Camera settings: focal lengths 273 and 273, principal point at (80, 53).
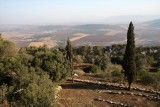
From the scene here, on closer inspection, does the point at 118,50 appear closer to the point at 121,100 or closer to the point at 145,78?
the point at 145,78

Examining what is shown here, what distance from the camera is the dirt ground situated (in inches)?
1079

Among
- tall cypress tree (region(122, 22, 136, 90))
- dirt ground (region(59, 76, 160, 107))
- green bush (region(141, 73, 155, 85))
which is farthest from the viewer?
green bush (region(141, 73, 155, 85))

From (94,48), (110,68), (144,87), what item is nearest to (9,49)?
(110,68)

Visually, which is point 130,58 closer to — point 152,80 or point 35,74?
point 152,80

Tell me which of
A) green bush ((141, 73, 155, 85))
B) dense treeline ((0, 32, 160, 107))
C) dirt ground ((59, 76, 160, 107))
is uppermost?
dense treeline ((0, 32, 160, 107))

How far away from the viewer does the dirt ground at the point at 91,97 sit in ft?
89.9

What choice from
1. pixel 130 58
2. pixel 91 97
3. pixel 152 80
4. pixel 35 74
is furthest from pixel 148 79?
pixel 35 74

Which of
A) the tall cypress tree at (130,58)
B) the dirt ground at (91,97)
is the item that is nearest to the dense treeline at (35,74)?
the dirt ground at (91,97)

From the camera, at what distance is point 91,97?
2998 cm

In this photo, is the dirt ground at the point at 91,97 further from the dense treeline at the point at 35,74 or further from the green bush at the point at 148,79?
the green bush at the point at 148,79

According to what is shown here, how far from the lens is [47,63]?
3356cm

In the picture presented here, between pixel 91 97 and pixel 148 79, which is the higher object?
pixel 148 79

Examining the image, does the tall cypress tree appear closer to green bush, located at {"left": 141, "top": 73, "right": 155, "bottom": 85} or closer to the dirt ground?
the dirt ground

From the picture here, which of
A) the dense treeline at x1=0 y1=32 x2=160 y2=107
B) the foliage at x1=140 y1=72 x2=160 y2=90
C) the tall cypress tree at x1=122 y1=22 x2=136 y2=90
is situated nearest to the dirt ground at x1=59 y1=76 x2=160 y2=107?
the dense treeline at x1=0 y1=32 x2=160 y2=107
